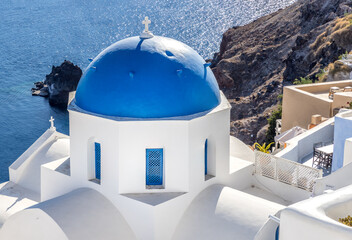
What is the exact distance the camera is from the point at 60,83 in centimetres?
5869

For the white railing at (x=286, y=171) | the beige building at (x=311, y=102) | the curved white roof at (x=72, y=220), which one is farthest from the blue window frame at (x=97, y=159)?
the beige building at (x=311, y=102)

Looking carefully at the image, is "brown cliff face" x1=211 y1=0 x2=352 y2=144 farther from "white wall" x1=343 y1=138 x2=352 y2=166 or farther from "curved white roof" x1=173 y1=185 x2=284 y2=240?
"curved white roof" x1=173 y1=185 x2=284 y2=240

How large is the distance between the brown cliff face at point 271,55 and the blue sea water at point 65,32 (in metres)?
11.1

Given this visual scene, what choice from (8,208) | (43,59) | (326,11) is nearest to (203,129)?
(8,208)

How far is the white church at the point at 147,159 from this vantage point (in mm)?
11328

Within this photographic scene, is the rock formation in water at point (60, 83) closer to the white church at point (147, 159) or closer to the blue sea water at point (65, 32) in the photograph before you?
the blue sea water at point (65, 32)

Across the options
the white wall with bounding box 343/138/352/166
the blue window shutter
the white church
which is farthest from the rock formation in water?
the white wall with bounding box 343/138/352/166

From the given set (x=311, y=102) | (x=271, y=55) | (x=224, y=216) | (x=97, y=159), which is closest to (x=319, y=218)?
(x=224, y=216)

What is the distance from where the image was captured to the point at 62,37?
75.8 metres

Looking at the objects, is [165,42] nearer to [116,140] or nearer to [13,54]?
[116,140]

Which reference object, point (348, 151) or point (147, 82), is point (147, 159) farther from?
point (348, 151)

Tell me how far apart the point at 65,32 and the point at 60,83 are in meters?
21.6

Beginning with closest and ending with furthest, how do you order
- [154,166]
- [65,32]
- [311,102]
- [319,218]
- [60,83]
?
1. [319,218]
2. [154,166]
3. [311,102]
4. [60,83]
5. [65,32]

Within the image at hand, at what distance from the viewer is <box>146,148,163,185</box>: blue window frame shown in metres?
11.8
